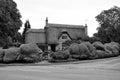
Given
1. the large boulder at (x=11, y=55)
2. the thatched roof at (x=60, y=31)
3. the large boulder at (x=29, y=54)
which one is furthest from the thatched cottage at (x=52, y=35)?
the large boulder at (x=11, y=55)

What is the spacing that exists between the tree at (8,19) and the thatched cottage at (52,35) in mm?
9703

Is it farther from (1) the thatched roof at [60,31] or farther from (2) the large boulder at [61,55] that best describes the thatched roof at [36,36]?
(2) the large boulder at [61,55]

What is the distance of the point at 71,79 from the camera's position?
32.5 feet

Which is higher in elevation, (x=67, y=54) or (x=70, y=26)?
(x=70, y=26)

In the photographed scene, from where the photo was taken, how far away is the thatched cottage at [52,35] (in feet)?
155

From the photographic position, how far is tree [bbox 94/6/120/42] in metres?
47.9

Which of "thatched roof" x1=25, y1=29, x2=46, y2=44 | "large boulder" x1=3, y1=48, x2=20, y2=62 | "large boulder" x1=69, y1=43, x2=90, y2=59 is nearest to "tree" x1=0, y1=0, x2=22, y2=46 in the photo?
"thatched roof" x1=25, y1=29, x2=46, y2=44

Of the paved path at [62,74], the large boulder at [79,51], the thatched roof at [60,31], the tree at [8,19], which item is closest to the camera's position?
the paved path at [62,74]

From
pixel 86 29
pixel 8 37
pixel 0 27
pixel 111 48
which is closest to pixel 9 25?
pixel 0 27

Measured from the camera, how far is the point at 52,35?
158ft

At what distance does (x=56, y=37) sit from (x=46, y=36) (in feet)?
9.07

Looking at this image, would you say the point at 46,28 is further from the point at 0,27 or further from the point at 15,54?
the point at 15,54

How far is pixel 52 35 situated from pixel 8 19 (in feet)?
52.7

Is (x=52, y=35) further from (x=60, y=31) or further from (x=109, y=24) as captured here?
(x=109, y=24)
